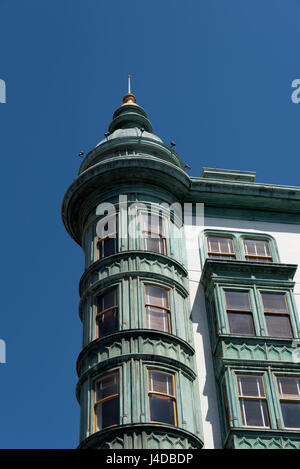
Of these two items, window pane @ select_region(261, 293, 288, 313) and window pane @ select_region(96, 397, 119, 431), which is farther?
window pane @ select_region(261, 293, 288, 313)

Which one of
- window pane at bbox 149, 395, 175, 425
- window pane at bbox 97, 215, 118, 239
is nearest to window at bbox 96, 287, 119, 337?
window pane at bbox 97, 215, 118, 239

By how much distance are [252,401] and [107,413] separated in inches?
204

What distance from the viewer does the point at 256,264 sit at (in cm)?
2833

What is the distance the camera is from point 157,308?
26391mm

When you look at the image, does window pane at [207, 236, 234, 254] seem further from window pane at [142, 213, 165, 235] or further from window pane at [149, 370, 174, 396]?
window pane at [149, 370, 174, 396]

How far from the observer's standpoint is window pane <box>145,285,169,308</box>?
26.6m

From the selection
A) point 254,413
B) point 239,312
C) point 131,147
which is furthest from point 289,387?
point 131,147

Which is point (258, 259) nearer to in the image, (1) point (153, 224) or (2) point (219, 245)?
(2) point (219, 245)

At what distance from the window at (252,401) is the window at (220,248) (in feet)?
22.5

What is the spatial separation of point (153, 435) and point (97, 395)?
9.77 feet

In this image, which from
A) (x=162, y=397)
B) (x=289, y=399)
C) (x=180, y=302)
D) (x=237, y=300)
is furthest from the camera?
(x=237, y=300)

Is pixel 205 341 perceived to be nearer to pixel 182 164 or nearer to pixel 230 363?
pixel 230 363

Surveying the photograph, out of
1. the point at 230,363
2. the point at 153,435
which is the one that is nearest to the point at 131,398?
the point at 153,435

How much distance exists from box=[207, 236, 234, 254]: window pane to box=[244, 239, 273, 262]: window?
0.73 meters
